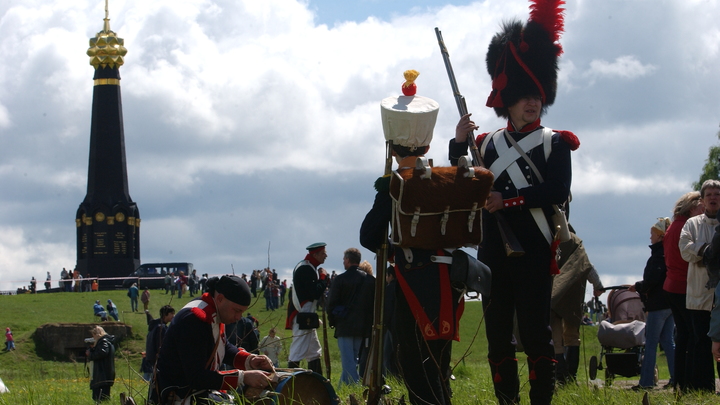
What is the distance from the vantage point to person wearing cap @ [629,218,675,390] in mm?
8374

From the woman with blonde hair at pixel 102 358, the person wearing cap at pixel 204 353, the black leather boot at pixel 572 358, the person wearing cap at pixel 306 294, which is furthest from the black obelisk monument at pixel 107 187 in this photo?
the person wearing cap at pixel 204 353

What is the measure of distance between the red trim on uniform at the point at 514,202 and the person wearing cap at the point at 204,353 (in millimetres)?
1551

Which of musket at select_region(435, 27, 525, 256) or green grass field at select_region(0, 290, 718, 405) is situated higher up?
musket at select_region(435, 27, 525, 256)

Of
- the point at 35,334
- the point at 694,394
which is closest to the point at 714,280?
the point at 694,394

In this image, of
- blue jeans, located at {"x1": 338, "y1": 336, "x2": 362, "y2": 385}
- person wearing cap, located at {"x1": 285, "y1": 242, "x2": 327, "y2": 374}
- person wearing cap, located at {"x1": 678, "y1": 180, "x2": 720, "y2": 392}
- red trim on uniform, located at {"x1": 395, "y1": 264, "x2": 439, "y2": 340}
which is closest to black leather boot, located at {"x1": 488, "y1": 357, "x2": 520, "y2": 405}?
red trim on uniform, located at {"x1": 395, "y1": 264, "x2": 439, "y2": 340}

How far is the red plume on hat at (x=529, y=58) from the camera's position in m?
5.83

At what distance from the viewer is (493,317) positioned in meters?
5.57

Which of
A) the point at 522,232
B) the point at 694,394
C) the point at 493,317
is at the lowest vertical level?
the point at 694,394

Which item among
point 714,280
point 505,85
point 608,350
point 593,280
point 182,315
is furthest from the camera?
point 608,350

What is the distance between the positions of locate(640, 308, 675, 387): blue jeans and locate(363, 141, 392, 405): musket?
3861mm

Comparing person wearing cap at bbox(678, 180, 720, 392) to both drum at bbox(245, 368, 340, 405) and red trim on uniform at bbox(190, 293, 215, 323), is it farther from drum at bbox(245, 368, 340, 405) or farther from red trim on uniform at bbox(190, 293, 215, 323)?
red trim on uniform at bbox(190, 293, 215, 323)

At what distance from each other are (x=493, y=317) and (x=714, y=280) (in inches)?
69.0

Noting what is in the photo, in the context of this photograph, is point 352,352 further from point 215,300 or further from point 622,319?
point 215,300

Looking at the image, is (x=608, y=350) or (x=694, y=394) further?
(x=608, y=350)
